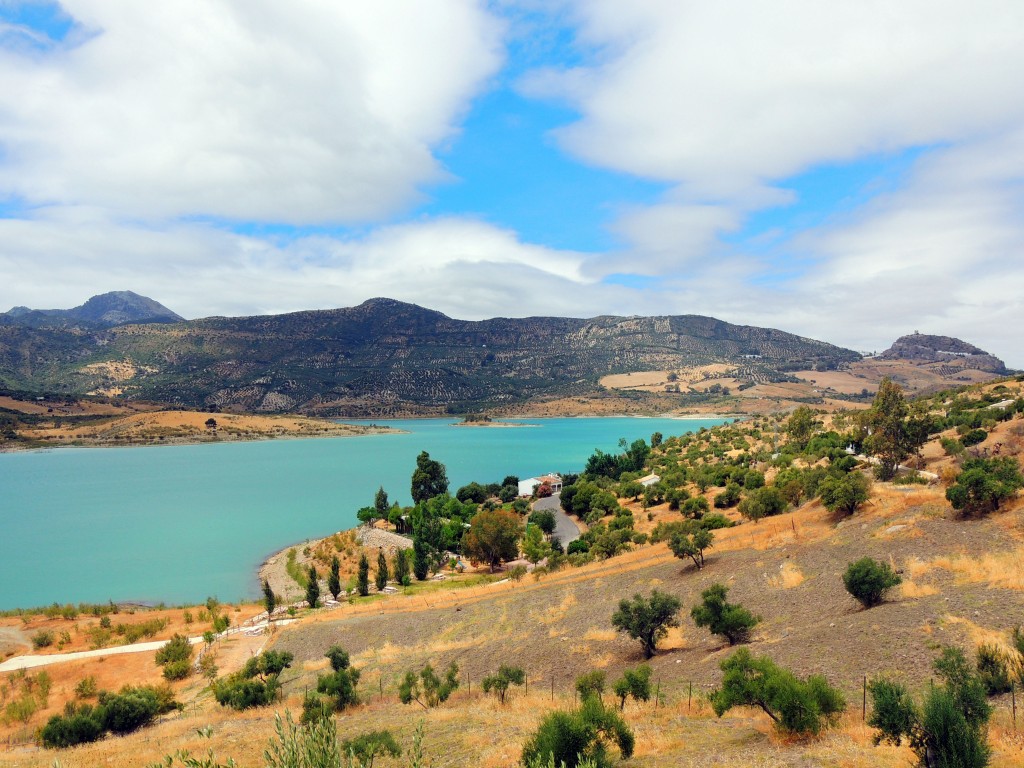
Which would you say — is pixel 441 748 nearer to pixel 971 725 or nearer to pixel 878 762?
pixel 878 762

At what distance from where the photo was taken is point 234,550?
5544 cm

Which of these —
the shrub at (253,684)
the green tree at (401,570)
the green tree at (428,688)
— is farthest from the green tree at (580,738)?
the green tree at (401,570)

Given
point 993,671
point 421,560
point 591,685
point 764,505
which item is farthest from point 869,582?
point 421,560

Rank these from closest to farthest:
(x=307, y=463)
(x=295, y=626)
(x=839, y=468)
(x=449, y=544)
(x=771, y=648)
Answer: (x=771, y=648), (x=295, y=626), (x=839, y=468), (x=449, y=544), (x=307, y=463)

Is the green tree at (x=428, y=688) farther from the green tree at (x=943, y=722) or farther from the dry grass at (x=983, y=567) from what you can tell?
the dry grass at (x=983, y=567)

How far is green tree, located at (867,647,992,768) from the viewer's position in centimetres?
782

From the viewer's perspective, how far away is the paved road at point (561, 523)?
164 ft

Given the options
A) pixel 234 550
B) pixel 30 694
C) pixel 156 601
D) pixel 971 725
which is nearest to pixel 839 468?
pixel 971 725

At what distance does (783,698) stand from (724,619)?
7715 mm

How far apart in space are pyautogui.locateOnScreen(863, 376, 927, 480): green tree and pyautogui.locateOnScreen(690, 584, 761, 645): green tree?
65.6ft

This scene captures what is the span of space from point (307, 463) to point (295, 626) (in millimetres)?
96894

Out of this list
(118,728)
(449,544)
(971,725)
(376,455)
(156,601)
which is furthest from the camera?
(376,455)

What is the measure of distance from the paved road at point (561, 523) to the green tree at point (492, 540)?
237 inches

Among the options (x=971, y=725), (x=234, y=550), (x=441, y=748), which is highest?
(x=971, y=725)
